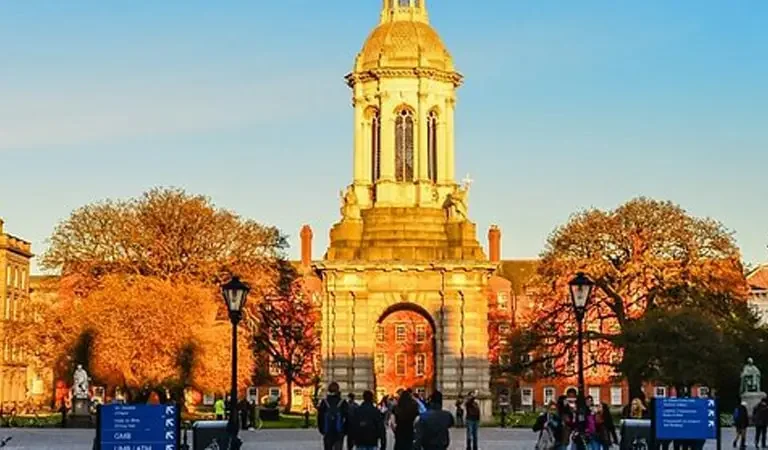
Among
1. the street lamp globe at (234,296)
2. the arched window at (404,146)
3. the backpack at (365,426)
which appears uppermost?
the arched window at (404,146)

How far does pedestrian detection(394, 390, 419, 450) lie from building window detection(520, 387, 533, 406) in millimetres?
97290

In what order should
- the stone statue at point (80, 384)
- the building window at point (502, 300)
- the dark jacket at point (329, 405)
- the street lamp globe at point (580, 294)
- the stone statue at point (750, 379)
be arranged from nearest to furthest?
the dark jacket at point (329, 405) < the street lamp globe at point (580, 294) < the stone statue at point (80, 384) < the stone statue at point (750, 379) < the building window at point (502, 300)

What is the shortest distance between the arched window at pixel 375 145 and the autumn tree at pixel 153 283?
9.83 m

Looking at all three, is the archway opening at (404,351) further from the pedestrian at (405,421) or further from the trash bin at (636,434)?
the pedestrian at (405,421)

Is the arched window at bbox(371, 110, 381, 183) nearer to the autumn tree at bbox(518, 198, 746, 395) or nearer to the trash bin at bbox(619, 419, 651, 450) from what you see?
the autumn tree at bbox(518, 198, 746, 395)

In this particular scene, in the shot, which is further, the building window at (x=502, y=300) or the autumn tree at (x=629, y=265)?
the building window at (x=502, y=300)

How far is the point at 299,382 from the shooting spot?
96188 mm

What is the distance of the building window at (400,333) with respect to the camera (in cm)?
11300

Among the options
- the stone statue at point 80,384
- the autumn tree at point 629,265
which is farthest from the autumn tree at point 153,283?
the autumn tree at point 629,265

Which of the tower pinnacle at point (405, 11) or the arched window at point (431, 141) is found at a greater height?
the tower pinnacle at point (405, 11)

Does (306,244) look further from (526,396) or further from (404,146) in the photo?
(404,146)

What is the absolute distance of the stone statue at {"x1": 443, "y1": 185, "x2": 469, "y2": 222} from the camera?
68.7 metres

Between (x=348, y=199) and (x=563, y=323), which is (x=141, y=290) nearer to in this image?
(x=348, y=199)

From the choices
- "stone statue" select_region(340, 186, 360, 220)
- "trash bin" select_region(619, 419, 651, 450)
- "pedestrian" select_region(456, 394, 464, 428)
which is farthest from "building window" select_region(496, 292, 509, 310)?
"trash bin" select_region(619, 419, 651, 450)
